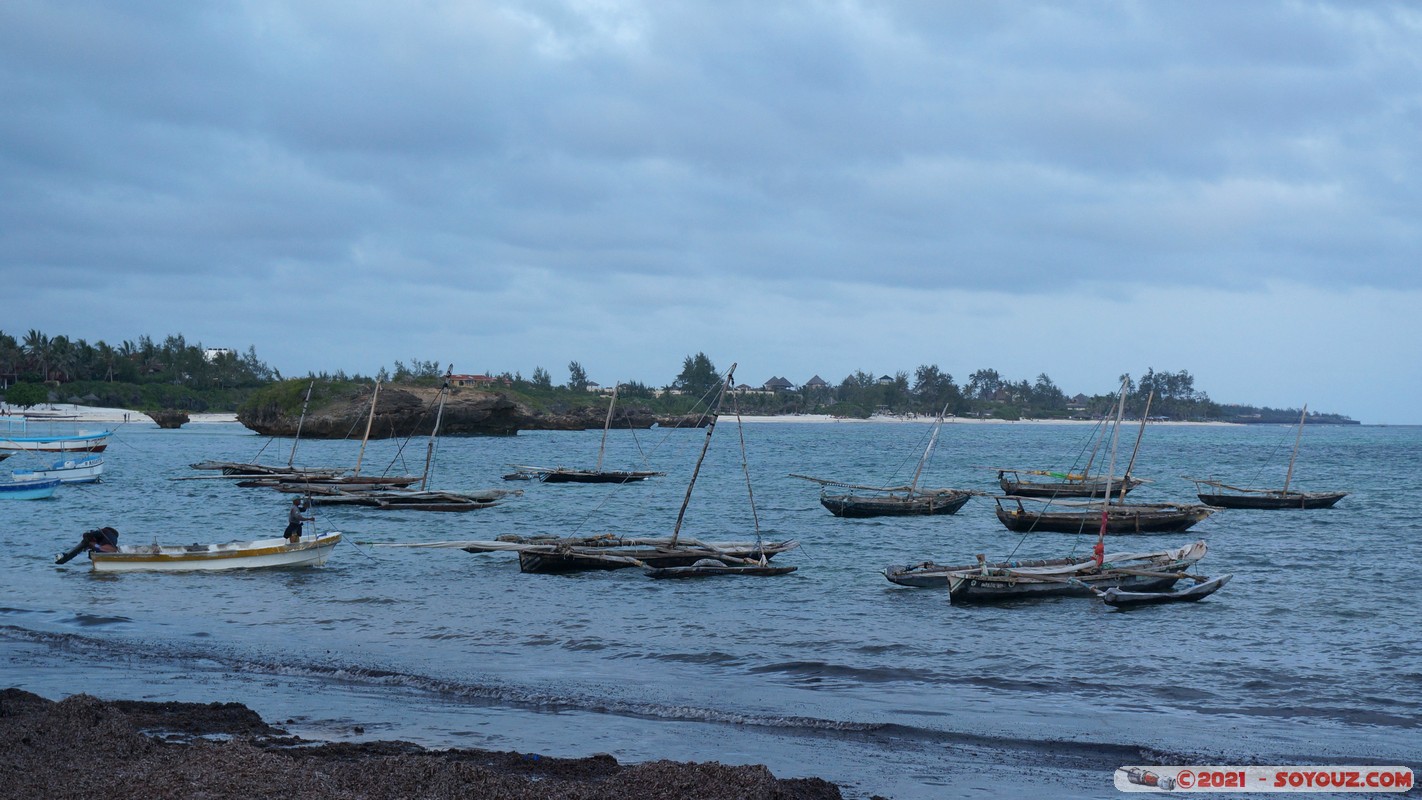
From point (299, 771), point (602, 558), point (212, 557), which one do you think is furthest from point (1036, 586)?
point (212, 557)

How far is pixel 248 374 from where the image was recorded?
185125mm

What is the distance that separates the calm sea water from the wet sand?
1321mm

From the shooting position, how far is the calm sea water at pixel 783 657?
43.0 ft

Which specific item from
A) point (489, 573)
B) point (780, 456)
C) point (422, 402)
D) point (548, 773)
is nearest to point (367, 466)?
point (422, 402)

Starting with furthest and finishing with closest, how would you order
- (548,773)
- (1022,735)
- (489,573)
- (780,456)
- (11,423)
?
1. (11,423)
2. (780,456)
3. (489,573)
4. (1022,735)
5. (548,773)

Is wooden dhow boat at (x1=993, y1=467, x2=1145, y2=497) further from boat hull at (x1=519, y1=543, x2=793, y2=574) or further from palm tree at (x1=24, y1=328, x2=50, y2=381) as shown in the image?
palm tree at (x1=24, y1=328, x2=50, y2=381)

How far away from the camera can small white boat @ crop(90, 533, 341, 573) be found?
26.0 metres

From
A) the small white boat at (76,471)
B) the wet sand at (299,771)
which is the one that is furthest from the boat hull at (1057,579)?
the small white boat at (76,471)

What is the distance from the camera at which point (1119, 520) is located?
133 feet

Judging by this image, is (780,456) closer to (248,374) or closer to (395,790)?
(395,790)

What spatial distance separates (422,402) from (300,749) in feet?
313

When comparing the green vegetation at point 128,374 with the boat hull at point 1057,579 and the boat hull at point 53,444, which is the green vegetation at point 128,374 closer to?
the boat hull at point 53,444

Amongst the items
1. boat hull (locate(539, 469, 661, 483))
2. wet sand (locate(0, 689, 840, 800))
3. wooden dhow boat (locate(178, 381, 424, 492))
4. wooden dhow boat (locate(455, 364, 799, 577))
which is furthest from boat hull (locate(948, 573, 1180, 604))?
boat hull (locate(539, 469, 661, 483))

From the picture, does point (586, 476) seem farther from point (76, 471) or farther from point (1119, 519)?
point (1119, 519)
